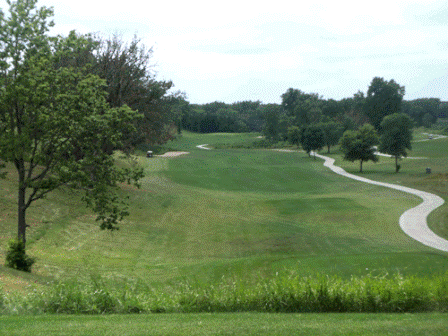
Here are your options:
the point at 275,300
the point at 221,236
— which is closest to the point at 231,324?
the point at 275,300

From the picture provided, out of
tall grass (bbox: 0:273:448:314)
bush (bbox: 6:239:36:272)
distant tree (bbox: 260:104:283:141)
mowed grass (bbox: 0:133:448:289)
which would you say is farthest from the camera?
distant tree (bbox: 260:104:283:141)

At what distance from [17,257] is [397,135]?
51.4 metres

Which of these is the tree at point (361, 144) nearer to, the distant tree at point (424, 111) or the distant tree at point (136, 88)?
the distant tree at point (136, 88)

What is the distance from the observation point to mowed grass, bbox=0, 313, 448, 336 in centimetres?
607

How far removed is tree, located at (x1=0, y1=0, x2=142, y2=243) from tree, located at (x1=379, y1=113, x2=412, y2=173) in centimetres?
4761

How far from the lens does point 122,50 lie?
37.4m

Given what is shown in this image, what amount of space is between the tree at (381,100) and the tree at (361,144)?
59160mm

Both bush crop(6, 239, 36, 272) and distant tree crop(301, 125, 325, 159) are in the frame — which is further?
distant tree crop(301, 125, 325, 159)

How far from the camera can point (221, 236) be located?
78.7 feet

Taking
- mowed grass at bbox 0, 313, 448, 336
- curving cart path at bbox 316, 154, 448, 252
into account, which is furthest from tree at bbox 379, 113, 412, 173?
mowed grass at bbox 0, 313, 448, 336

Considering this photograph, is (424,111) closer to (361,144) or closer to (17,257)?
(361,144)

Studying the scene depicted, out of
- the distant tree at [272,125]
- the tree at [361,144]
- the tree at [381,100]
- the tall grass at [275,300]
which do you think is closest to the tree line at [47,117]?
the tall grass at [275,300]

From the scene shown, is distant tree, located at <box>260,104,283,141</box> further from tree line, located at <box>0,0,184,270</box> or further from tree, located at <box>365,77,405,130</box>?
tree line, located at <box>0,0,184,270</box>

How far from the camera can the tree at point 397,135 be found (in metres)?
57.1
